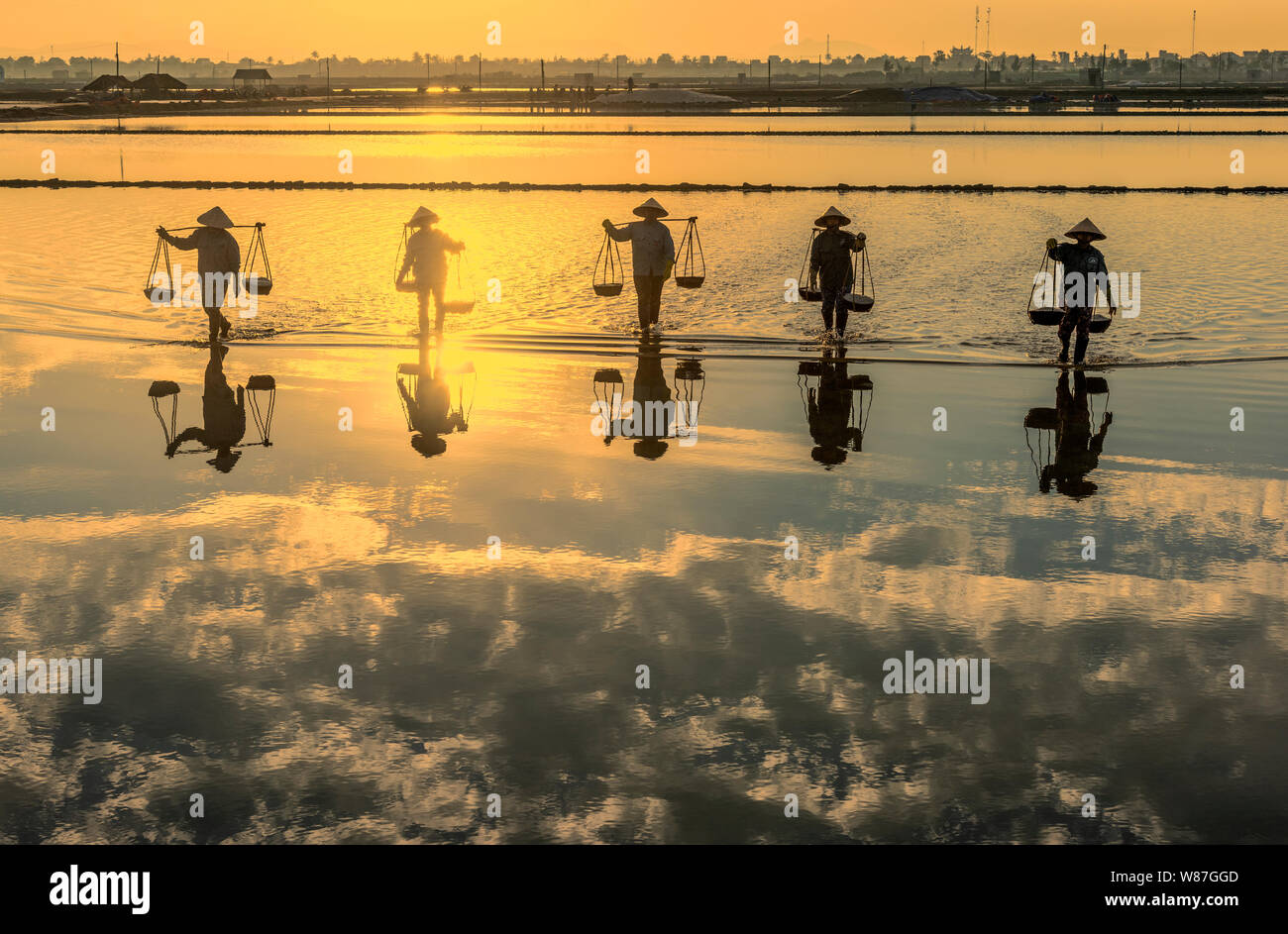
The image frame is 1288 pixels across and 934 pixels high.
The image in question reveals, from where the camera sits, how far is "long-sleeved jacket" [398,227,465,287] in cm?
1959

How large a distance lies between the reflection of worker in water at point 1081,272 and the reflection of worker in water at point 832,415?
3152 millimetres

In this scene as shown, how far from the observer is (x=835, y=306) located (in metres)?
22.4

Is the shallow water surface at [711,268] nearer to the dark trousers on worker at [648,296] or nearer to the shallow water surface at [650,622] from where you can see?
the dark trousers on worker at [648,296]

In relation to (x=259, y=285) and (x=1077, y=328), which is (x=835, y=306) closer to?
(x=1077, y=328)

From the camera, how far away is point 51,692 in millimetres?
8867

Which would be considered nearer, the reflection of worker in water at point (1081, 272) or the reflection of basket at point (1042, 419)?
the reflection of basket at point (1042, 419)

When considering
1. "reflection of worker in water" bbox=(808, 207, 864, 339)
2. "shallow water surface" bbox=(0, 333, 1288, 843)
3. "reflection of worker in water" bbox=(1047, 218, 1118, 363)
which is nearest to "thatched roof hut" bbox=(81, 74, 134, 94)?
"reflection of worker in water" bbox=(808, 207, 864, 339)

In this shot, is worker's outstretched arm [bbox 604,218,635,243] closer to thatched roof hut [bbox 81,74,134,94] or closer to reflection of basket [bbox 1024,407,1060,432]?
reflection of basket [bbox 1024,407,1060,432]

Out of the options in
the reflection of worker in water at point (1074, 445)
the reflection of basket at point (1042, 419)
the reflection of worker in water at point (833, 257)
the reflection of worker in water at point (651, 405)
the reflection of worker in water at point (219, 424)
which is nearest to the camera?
the reflection of worker in water at point (1074, 445)

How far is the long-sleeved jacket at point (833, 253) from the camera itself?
20.7 m

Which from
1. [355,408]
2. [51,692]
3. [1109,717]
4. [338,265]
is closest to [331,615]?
[51,692]

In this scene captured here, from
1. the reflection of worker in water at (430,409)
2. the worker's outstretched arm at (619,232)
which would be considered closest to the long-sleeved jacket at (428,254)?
the reflection of worker in water at (430,409)

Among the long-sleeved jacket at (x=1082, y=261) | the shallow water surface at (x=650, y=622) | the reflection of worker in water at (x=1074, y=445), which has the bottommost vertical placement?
the shallow water surface at (x=650, y=622)
